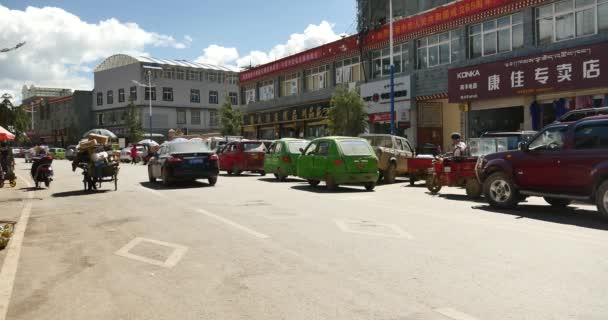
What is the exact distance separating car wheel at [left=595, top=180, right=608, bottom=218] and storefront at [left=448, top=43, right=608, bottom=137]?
47.5ft

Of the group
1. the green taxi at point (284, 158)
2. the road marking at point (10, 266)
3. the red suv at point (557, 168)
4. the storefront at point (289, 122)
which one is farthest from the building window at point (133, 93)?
the red suv at point (557, 168)

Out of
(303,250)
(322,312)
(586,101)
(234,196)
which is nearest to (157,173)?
(234,196)

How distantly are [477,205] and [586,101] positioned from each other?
13946 millimetres

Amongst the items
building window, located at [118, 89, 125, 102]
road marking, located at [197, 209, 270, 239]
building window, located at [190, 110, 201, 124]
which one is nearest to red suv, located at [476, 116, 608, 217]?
road marking, located at [197, 209, 270, 239]

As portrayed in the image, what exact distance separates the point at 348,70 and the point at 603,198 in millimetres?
30889

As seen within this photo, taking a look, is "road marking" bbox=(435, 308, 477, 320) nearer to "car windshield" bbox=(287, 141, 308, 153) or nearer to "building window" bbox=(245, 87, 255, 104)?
"car windshield" bbox=(287, 141, 308, 153)

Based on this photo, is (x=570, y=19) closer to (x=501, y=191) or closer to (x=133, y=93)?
(x=501, y=191)

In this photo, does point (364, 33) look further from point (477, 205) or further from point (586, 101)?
point (477, 205)

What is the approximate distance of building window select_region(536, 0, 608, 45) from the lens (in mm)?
22933

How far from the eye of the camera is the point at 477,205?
12609 millimetres

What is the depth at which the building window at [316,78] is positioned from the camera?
42.3m

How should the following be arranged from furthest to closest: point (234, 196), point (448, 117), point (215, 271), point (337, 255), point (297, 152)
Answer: point (448, 117)
point (297, 152)
point (234, 196)
point (337, 255)
point (215, 271)

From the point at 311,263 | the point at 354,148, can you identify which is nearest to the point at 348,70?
the point at 354,148

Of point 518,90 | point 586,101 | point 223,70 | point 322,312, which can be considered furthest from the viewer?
point 223,70
